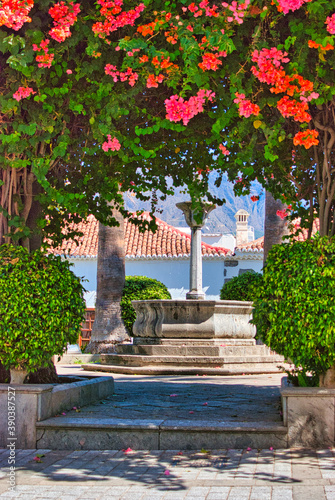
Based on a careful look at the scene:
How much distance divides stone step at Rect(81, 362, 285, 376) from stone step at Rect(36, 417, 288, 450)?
5.50 metres

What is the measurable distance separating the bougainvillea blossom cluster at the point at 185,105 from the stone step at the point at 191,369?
6.53 m

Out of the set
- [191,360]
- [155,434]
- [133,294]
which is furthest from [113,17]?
[133,294]

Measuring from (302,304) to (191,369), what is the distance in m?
6.16

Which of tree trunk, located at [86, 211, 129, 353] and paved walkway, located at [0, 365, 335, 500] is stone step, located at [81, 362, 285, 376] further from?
paved walkway, located at [0, 365, 335, 500]

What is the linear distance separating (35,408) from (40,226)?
1.95 metres

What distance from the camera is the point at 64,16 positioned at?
17.0ft

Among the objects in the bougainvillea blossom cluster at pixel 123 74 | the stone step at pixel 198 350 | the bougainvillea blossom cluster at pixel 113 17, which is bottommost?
the stone step at pixel 198 350

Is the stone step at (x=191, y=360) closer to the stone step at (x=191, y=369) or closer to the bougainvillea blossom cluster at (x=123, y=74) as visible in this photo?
the stone step at (x=191, y=369)

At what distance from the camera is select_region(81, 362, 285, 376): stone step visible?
11.1 metres

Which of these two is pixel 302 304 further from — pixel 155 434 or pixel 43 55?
pixel 43 55

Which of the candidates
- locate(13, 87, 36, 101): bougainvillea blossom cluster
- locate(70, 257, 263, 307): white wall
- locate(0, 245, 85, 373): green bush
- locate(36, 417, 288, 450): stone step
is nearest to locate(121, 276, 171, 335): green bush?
locate(0, 245, 85, 373): green bush

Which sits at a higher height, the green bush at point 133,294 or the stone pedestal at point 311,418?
the green bush at point 133,294

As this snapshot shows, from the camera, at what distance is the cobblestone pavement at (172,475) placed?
13.5 feet

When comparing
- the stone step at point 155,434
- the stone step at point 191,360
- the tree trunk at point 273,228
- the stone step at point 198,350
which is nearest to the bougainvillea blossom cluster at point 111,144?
the stone step at point 155,434
